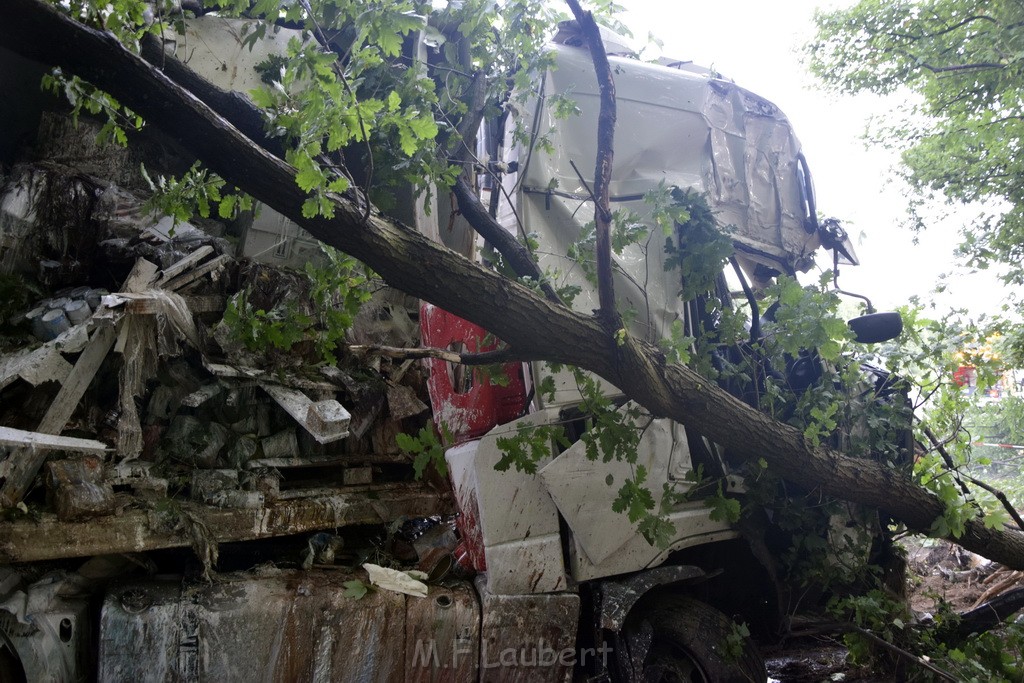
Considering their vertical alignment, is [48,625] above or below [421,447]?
below

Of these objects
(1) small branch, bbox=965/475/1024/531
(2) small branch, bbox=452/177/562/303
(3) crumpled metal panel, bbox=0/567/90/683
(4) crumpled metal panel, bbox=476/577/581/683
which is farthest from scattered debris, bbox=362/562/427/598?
(1) small branch, bbox=965/475/1024/531

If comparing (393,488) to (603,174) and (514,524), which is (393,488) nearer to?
(514,524)

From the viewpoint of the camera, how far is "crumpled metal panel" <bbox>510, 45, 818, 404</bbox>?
153 inches

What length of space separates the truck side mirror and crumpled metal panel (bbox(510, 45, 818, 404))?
86 centimetres

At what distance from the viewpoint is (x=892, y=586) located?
174 inches

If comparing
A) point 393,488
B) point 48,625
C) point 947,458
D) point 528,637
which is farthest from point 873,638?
point 48,625

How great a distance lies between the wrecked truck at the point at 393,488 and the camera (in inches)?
130

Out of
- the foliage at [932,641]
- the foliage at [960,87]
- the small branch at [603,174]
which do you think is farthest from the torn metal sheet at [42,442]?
the foliage at [960,87]

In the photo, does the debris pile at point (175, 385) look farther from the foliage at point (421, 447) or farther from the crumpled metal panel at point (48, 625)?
the foliage at point (421, 447)

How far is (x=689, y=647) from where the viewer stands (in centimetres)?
375

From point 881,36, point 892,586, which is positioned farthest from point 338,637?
point 881,36

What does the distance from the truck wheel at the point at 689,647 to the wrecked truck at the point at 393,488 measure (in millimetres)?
14

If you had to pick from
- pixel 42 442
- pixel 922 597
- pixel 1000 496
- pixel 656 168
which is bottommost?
pixel 922 597

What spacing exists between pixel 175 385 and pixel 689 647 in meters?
3.28
